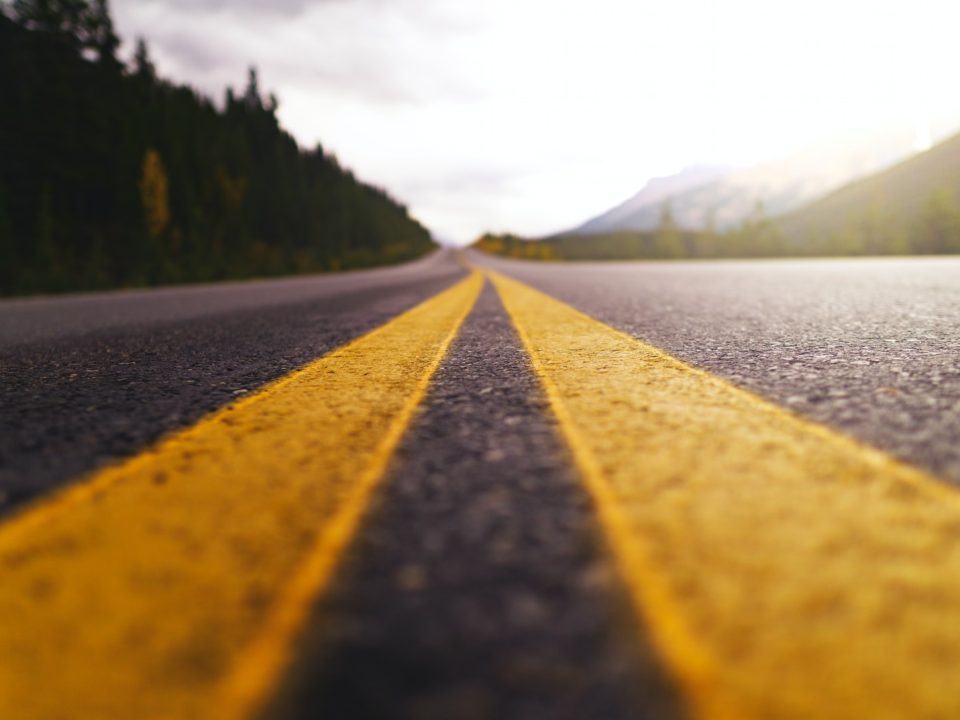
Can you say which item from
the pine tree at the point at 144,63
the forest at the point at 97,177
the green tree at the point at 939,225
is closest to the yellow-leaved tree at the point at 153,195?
the forest at the point at 97,177

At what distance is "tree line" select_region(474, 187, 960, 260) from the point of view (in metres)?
58.6

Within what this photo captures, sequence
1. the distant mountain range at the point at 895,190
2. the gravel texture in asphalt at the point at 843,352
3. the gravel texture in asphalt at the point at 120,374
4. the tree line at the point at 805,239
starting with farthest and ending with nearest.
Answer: the distant mountain range at the point at 895,190, the tree line at the point at 805,239, the gravel texture in asphalt at the point at 843,352, the gravel texture in asphalt at the point at 120,374

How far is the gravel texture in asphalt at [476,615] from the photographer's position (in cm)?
109

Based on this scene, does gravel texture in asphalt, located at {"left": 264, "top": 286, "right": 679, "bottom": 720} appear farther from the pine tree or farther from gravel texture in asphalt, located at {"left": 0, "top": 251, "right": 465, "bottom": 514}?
the pine tree

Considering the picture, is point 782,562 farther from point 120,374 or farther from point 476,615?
point 120,374

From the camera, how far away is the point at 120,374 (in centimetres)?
449

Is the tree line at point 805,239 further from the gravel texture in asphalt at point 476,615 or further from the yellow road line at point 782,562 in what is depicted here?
the gravel texture in asphalt at point 476,615

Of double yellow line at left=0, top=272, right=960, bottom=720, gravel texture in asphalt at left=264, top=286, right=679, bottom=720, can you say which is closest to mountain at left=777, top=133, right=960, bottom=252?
double yellow line at left=0, top=272, right=960, bottom=720

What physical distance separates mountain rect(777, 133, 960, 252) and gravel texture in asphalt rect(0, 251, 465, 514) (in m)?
71.9

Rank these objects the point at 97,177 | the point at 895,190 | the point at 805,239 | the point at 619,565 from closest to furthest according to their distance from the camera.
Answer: the point at 619,565 < the point at 97,177 < the point at 805,239 < the point at 895,190

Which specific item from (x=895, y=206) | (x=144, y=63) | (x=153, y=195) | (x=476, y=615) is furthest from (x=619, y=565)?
(x=895, y=206)

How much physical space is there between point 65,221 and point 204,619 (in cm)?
4200

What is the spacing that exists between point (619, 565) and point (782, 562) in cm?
45

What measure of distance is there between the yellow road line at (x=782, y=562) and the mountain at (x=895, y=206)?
72770mm
